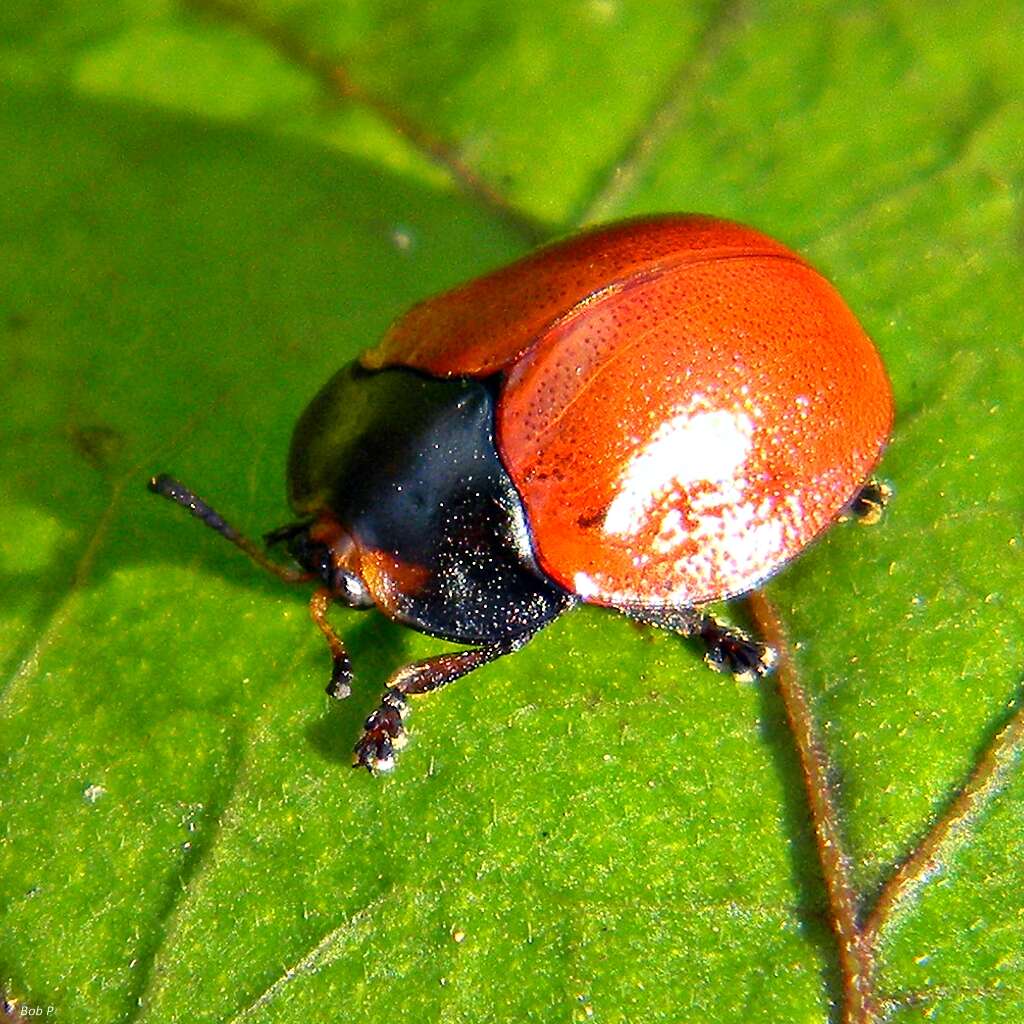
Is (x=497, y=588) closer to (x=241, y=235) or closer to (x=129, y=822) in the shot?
(x=129, y=822)

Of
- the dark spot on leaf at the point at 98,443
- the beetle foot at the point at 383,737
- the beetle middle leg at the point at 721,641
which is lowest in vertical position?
the dark spot on leaf at the point at 98,443

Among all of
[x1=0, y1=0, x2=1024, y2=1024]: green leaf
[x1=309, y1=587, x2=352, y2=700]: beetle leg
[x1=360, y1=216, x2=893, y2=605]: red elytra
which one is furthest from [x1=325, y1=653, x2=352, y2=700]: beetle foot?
[x1=360, y1=216, x2=893, y2=605]: red elytra

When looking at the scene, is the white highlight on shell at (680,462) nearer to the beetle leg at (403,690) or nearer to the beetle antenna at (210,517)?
the beetle leg at (403,690)

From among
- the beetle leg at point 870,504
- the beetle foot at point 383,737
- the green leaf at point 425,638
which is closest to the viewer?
the green leaf at point 425,638

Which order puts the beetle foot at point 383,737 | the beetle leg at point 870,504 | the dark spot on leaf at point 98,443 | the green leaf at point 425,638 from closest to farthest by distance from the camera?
the green leaf at point 425,638
the beetle foot at point 383,737
the beetle leg at point 870,504
the dark spot on leaf at point 98,443

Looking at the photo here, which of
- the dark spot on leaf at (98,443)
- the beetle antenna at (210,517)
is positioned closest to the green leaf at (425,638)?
the dark spot on leaf at (98,443)

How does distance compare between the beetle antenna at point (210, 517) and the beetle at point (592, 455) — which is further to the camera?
the beetle antenna at point (210, 517)

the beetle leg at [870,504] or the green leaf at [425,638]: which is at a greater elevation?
the beetle leg at [870,504]
